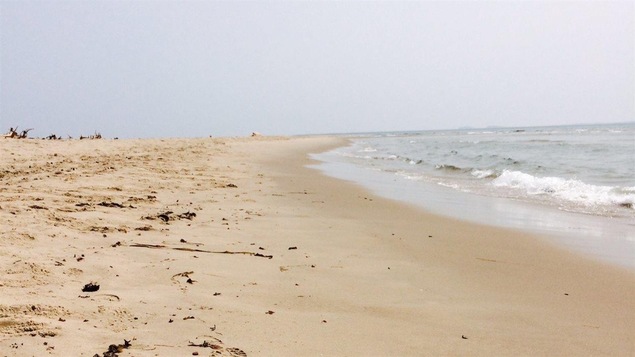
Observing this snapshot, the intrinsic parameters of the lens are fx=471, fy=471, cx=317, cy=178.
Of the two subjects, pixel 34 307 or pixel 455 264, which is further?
pixel 455 264

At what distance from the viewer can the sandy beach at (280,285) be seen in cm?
240

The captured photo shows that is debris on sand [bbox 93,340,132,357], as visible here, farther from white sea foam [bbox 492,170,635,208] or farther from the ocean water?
white sea foam [bbox 492,170,635,208]

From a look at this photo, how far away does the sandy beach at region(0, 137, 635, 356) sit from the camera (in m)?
2.40

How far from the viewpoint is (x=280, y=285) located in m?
3.29

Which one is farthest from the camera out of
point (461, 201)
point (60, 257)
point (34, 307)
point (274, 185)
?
point (274, 185)

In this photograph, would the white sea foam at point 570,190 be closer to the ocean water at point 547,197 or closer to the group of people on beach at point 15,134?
the ocean water at point 547,197

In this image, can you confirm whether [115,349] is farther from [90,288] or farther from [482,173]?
[482,173]

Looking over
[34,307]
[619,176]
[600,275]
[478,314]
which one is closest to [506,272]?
[600,275]

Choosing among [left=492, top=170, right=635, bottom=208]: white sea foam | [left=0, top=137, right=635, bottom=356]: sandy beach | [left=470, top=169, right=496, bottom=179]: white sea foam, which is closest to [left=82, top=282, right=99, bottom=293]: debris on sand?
[left=0, top=137, right=635, bottom=356]: sandy beach

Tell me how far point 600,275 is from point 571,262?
397 millimetres

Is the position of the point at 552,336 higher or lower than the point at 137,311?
lower

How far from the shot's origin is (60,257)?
3.41 m

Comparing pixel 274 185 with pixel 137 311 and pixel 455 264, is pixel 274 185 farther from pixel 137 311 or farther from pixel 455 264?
pixel 137 311

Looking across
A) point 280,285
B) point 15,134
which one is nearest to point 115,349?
point 280,285
